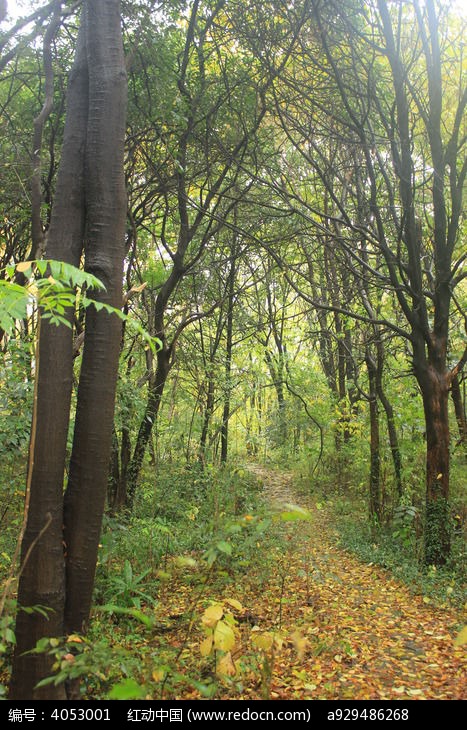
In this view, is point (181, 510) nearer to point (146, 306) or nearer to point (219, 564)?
point (219, 564)

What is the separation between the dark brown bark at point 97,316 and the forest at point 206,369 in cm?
2

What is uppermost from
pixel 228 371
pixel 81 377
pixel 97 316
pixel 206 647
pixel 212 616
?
pixel 228 371

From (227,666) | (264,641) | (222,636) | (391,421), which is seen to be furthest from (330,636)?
(391,421)

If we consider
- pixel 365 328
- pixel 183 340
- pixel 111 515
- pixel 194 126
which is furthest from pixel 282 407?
pixel 194 126

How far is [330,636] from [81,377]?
3.23m

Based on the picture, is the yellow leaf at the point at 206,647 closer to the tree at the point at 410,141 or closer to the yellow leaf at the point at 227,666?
the yellow leaf at the point at 227,666

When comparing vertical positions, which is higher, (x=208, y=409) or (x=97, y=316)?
(x=97, y=316)

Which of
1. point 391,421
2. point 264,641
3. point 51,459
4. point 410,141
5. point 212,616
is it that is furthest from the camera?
point 391,421

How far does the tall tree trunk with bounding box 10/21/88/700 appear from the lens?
288 cm

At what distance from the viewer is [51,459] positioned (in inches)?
120

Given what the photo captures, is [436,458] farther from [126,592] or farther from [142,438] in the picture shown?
[142,438]

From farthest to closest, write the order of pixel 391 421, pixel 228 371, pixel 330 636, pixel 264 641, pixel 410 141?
pixel 228 371
pixel 391 421
pixel 410 141
pixel 330 636
pixel 264 641

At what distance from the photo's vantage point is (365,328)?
10320mm
